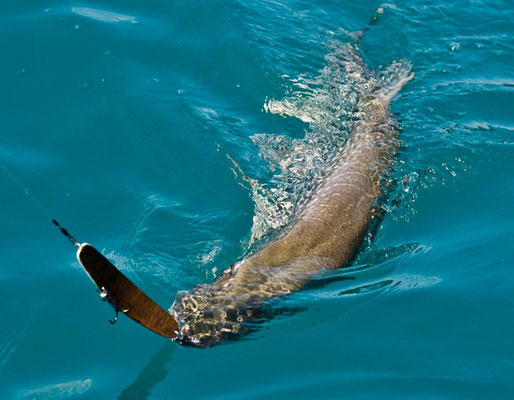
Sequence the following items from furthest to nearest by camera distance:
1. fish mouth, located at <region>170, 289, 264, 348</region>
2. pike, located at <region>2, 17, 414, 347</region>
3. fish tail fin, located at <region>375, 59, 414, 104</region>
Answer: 1. fish tail fin, located at <region>375, 59, 414, 104</region>
2. fish mouth, located at <region>170, 289, 264, 348</region>
3. pike, located at <region>2, 17, 414, 347</region>

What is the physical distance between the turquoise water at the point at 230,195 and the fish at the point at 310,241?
0.57 feet

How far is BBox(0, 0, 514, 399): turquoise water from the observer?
15.6 ft

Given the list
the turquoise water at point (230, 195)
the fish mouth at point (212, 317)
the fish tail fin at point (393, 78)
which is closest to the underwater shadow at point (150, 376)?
the turquoise water at point (230, 195)

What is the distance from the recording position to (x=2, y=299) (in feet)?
17.1

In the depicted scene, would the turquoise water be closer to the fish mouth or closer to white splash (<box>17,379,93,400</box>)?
white splash (<box>17,379,93,400</box>)

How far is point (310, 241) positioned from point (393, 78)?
3.80 metres

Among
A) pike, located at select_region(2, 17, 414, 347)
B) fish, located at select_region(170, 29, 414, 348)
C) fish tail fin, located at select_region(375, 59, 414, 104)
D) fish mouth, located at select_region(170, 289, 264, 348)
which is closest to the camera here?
pike, located at select_region(2, 17, 414, 347)

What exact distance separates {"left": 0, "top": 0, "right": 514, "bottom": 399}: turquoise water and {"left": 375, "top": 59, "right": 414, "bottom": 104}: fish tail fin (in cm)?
18

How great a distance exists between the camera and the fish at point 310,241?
4.79m

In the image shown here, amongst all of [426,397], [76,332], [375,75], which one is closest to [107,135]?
[76,332]

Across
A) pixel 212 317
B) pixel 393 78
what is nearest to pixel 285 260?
pixel 212 317

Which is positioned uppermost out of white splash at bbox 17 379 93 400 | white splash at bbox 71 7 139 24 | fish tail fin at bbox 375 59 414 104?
white splash at bbox 71 7 139 24

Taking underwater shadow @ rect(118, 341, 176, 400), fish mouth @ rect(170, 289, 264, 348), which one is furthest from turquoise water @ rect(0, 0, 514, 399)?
fish mouth @ rect(170, 289, 264, 348)

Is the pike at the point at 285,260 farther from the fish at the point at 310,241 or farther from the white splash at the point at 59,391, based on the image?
the white splash at the point at 59,391
